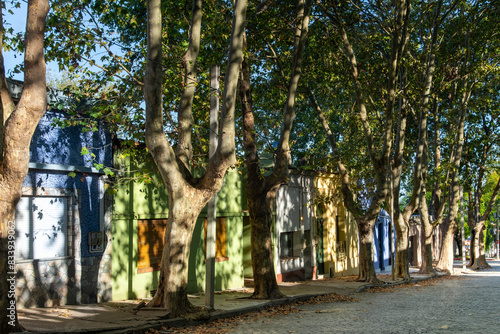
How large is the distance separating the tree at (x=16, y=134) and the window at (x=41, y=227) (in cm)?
342

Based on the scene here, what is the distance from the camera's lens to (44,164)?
465 inches

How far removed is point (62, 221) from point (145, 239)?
8.67ft

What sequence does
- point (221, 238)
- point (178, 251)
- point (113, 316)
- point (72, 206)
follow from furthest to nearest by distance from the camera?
point (221, 238) → point (72, 206) → point (178, 251) → point (113, 316)

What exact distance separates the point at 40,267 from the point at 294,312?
5.68 meters

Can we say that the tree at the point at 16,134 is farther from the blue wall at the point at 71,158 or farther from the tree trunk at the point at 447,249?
the tree trunk at the point at 447,249

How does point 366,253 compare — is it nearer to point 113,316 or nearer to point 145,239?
point 145,239

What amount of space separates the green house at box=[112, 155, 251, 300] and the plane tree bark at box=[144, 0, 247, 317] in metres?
1.48

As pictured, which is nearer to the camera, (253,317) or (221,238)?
(253,317)

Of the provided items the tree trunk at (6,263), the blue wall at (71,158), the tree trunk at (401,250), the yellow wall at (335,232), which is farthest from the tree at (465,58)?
the tree trunk at (6,263)

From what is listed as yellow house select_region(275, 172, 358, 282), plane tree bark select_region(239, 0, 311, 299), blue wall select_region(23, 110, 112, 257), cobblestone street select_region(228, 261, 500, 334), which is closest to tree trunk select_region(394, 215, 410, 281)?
yellow house select_region(275, 172, 358, 282)

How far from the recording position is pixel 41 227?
1196 cm

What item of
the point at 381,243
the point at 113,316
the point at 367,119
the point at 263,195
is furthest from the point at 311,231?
the point at 113,316

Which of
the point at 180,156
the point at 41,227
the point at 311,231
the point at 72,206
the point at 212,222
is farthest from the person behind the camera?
the point at 311,231

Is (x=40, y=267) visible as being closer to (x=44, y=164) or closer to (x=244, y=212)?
(x=44, y=164)
